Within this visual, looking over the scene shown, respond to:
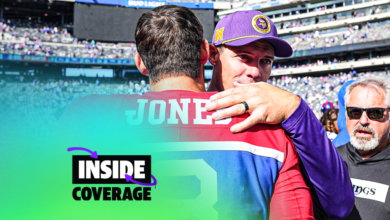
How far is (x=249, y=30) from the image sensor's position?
2.27 m

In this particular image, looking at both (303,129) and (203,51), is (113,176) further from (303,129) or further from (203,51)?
(303,129)

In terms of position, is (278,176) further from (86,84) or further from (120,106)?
(86,84)

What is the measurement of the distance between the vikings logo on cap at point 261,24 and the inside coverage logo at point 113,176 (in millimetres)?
1368

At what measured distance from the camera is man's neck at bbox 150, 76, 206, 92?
1.46m

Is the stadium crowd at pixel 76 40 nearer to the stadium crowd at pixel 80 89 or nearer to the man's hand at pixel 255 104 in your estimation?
the stadium crowd at pixel 80 89

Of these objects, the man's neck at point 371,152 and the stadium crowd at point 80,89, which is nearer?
the man's neck at point 371,152

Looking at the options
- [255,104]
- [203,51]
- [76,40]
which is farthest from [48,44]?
[255,104]

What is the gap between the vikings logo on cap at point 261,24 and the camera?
222cm

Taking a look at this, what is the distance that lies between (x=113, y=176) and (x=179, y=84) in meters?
0.52

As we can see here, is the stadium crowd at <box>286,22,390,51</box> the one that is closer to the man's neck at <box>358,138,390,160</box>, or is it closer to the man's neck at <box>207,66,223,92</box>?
the man's neck at <box>358,138,390,160</box>

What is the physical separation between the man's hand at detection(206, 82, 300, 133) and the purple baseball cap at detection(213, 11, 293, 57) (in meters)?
0.86

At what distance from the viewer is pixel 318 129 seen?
1.45m

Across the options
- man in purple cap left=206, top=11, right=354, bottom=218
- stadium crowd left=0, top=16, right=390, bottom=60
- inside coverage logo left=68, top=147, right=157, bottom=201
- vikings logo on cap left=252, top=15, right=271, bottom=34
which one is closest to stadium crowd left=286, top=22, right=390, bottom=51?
stadium crowd left=0, top=16, right=390, bottom=60

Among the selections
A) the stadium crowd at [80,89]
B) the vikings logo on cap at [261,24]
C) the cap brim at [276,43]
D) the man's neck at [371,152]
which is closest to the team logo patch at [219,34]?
the cap brim at [276,43]
